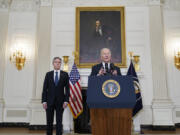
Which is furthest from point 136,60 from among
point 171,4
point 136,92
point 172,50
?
point 171,4

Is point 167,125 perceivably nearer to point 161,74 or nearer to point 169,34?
point 161,74

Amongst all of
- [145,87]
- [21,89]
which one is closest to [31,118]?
[21,89]

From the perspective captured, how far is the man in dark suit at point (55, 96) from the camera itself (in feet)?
11.9

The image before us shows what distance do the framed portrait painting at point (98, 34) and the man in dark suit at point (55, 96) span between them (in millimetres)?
2871

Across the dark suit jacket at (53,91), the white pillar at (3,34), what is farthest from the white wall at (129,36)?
the dark suit jacket at (53,91)

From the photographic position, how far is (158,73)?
661 cm

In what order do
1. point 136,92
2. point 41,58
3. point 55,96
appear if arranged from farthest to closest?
point 41,58 < point 136,92 < point 55,96

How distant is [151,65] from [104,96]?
4385 mm

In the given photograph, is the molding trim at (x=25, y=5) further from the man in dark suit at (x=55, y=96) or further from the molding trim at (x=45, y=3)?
the man in dark suit at (x=55, y=96)

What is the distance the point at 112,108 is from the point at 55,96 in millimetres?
1357

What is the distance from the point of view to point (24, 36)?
714cm

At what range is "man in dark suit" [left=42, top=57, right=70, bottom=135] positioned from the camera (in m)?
3.62

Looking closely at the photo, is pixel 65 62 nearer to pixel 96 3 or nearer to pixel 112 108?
pixel 96 3

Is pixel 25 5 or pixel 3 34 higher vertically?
pixel 25 5
